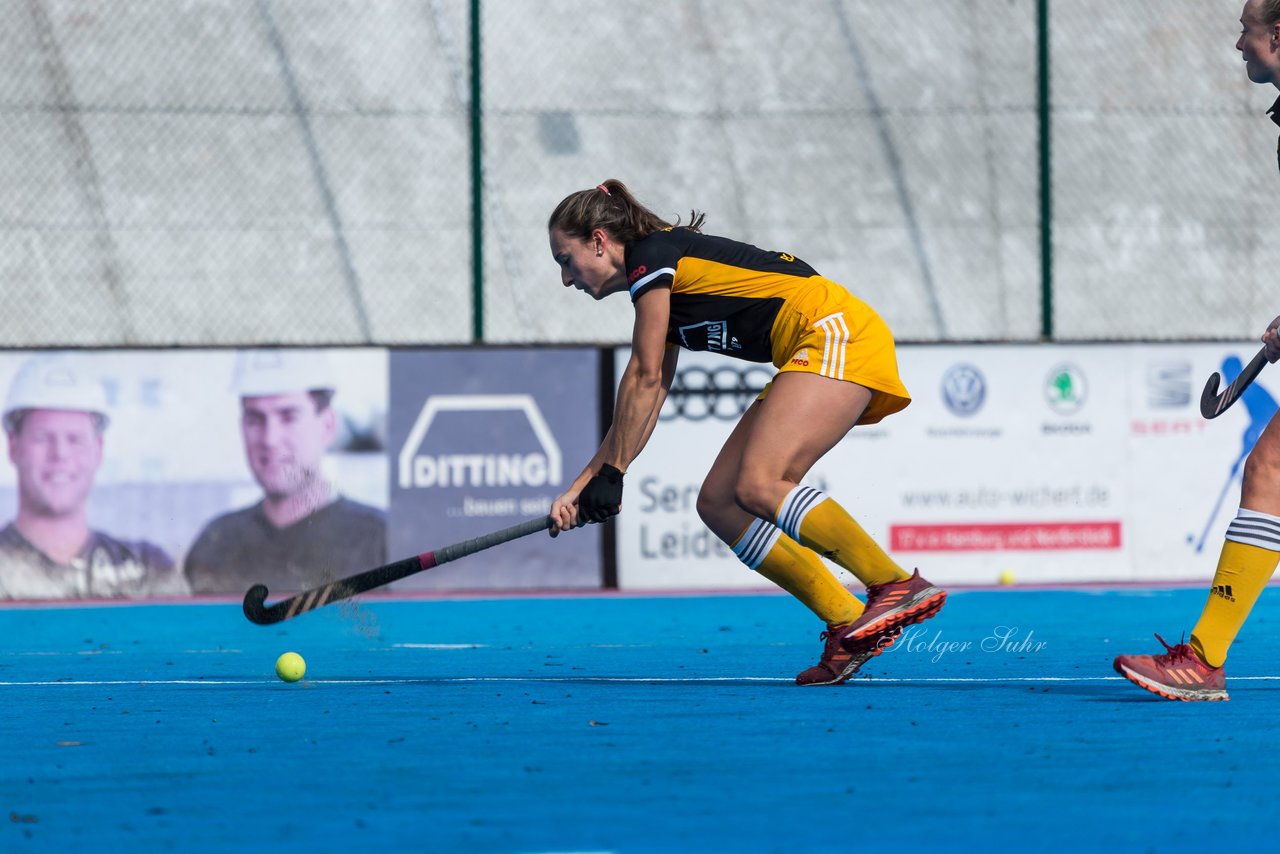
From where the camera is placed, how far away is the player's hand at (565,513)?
5.39 meters

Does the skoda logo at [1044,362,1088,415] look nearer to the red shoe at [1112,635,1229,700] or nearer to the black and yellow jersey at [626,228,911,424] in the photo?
the black and yellow jersey at [626,228,911,424]

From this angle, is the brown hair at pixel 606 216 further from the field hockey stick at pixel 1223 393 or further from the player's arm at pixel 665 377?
the field hockey stick at pixel 1223 393

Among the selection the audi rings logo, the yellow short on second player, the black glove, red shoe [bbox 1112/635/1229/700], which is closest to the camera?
red shoe [bbox 1112/635/1229/700]

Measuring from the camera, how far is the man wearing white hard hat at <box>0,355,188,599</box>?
9.63 meters

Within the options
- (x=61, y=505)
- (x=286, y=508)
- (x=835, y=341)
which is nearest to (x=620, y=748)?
(x=835, y=341)

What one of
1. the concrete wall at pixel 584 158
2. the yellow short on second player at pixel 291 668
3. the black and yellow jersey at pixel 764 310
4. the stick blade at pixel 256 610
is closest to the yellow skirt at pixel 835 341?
the black and yellow jersey at pixel 764 310

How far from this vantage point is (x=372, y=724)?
4578mm

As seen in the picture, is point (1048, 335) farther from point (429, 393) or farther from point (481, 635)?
point (481, 635)

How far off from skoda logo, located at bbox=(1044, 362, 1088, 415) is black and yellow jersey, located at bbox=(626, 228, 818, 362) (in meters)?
5.23

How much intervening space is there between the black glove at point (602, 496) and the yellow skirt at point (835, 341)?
48cm

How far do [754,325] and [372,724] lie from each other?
1632 mm

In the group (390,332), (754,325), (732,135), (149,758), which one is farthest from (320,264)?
(149,758)

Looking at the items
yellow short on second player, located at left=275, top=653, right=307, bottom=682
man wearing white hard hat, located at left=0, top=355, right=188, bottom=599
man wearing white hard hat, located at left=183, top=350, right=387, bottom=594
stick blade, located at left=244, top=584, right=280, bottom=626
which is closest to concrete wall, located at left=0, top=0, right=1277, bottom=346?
man wearing white hard hat, located at left=0, top=355, right=188, bottom=599

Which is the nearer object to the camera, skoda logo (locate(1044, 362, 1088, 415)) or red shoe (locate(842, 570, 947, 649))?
red shoe (locate(842, 570, 947, 649))
